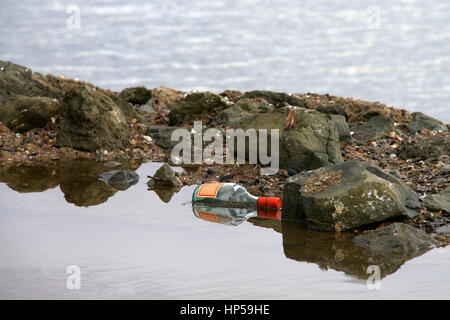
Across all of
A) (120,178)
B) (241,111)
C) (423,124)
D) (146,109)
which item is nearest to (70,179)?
(120,178)

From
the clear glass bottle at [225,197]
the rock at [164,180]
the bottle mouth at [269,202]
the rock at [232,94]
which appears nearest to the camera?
the bottle mouth at [269,202]

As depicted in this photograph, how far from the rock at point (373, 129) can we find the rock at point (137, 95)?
7156 millimetres

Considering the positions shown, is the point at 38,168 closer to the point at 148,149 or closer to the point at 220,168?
the point at 148,149

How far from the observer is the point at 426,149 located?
39.2 feet

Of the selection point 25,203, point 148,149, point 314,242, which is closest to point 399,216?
point 314,242

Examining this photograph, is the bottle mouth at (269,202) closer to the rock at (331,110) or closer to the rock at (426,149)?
the rock at (426,149)

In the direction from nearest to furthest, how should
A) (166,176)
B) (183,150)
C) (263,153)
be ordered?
(166,176), (263,153), (183,150)

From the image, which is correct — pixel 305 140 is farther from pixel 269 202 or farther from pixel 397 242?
pixel 397 242

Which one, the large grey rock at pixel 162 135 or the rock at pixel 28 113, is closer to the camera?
the large grey rock at pixel 162 135

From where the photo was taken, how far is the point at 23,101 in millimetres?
15031

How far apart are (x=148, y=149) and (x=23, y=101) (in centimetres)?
399

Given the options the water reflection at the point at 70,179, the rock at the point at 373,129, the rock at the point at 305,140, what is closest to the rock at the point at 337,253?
the rock at the point at 305,140

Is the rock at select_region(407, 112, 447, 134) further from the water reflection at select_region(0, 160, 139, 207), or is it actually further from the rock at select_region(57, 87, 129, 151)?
the rock at select_region(57, 87, 129, 151)

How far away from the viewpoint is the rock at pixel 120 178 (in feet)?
35.2
